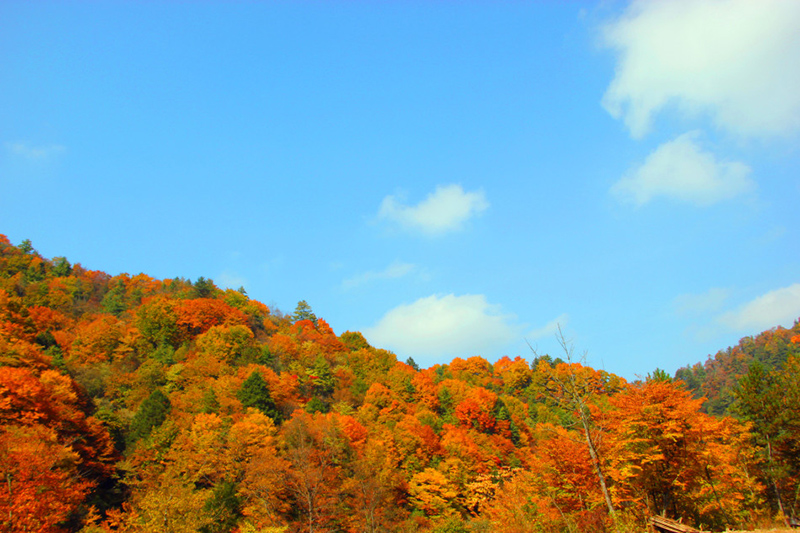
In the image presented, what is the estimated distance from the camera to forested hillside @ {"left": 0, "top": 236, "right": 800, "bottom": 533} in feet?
69.7

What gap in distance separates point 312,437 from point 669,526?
3201 cm

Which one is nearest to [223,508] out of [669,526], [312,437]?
[312,437]

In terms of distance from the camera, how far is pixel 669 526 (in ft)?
45.9

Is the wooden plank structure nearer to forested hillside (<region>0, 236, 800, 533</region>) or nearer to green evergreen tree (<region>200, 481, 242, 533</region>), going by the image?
forested hillside (<region>0, 236, 800, 533</region>)

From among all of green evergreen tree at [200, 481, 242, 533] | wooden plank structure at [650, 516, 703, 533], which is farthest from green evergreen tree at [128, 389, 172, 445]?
wooden plank structure at [650, 516, 703, 533]

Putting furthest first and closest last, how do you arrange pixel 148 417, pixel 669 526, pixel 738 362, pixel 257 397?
pixel 738 362 → pixel 257 397 → pixel 148 417 → pixel 669 526

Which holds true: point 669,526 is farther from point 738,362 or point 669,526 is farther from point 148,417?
point 738,362

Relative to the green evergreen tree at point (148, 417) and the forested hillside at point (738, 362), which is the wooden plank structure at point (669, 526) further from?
the forested hillside at point (738, 362)

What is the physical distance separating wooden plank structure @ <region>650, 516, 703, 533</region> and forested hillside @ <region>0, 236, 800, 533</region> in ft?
2.37

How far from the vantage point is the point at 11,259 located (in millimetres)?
71625

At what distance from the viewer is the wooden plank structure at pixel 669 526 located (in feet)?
44.2

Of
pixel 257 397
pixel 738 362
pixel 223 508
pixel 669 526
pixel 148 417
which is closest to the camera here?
pixel 669 526

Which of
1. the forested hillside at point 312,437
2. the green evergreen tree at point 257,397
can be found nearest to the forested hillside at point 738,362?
the forested hillside at point 312,437

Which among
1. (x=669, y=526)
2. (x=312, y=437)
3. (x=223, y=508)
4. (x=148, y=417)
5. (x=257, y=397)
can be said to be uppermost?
(x=257, y=397)
